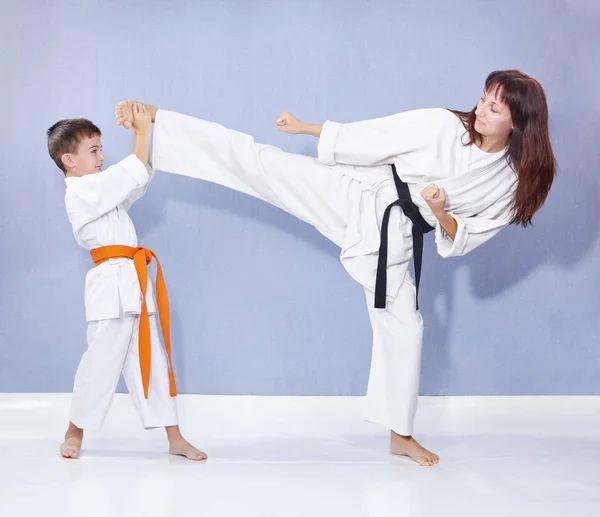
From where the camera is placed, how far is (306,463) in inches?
88.7

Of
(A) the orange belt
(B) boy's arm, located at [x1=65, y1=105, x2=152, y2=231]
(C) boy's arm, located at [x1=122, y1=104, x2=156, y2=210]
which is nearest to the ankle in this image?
(A) the orange belt

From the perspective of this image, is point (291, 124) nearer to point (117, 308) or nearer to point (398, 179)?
point (398, 179)

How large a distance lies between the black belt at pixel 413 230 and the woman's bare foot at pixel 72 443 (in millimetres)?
980

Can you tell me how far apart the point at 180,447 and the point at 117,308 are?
46 centimetres

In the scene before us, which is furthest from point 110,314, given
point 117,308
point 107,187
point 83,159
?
point 83,159

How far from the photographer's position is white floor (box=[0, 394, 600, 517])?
6.08 feet

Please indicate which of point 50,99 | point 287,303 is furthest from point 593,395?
point 50,99

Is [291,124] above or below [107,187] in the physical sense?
above

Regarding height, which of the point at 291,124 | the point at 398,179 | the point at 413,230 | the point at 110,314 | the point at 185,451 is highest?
the point at 291,124

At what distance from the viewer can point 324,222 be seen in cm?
239

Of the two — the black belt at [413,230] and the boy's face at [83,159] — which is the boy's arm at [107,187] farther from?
the black belt at [413,230]

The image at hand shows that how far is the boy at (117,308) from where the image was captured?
2.26 metres

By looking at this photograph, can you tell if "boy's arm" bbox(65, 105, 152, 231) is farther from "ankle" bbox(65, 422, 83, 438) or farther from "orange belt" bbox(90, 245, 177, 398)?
"ankle" bbox(65, 422, 83, 438)

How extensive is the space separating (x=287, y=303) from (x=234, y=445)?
1.76 feet
